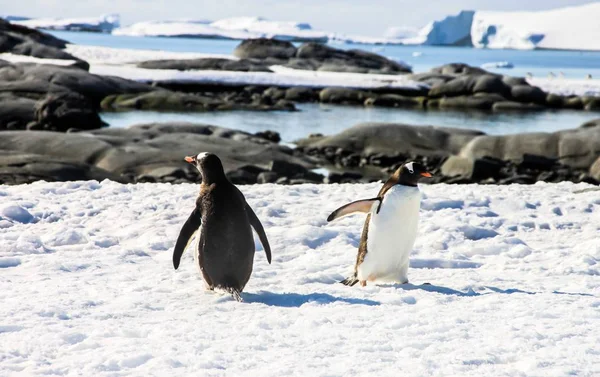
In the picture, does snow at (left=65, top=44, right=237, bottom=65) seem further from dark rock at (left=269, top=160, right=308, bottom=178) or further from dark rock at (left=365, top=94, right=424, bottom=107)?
dark rock at (left=269, top=160, right=308, bottom=178)

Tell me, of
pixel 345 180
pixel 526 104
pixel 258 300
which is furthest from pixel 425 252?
pixel 526 104

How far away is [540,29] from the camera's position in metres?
120

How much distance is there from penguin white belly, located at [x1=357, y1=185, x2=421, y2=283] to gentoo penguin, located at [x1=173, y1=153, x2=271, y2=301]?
81 centimetres

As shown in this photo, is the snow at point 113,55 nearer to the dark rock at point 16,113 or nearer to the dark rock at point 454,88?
the dark rock at point 454,88

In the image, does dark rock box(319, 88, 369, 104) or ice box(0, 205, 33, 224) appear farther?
dark rock box(319, 88, 369, 104)

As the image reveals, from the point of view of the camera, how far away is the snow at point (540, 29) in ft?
350

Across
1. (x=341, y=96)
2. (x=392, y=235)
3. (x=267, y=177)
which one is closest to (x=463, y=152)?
(x=267, y=177)

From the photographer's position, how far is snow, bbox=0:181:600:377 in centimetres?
334

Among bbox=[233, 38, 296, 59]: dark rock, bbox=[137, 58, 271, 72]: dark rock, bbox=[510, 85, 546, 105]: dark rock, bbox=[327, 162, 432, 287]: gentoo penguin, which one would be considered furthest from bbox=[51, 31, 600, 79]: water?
bbox=[327, 162, 432, 287]: gentoo penguin

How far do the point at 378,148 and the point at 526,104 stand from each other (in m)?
18.6

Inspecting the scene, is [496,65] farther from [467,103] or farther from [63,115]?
[63,115]

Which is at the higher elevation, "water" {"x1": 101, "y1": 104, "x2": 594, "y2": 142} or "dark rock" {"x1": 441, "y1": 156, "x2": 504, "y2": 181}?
"dark rock" {"x1": 441, "y1": 156, "x2": 504, "y2": 181}

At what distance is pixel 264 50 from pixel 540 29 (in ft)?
250

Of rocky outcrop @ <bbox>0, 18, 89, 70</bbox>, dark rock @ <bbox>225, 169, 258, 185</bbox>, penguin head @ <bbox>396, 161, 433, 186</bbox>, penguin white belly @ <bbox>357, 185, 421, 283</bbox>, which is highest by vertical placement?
penguin head @ <bbox>396, 161, 433, 186</bbox>
